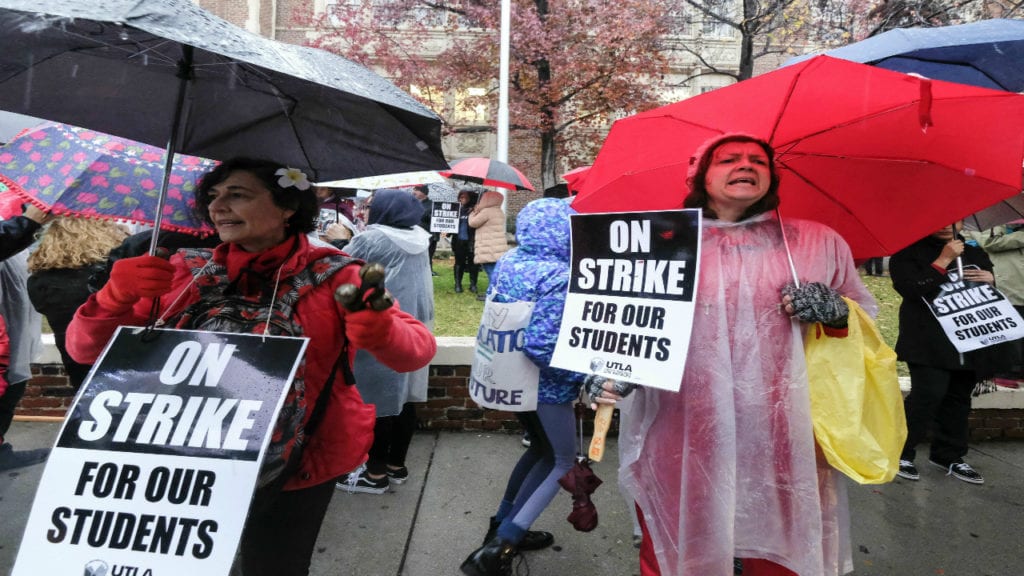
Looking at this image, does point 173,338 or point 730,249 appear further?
point 730,249

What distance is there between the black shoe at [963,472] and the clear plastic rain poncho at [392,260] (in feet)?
11.8

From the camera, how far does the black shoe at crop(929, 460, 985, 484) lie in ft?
13.1

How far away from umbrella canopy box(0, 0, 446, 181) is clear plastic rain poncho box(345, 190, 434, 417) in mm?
1546

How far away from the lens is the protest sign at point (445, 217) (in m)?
8.99

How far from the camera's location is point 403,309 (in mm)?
3824

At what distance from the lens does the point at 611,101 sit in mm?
13844

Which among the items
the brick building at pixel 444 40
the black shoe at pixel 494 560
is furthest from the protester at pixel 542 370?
the brick building at pixel 444 40

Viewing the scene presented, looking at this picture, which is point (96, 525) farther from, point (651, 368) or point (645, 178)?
point (645, 178)

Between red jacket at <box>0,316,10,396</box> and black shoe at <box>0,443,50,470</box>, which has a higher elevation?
red jacket at <box>0,316,10,396</box>

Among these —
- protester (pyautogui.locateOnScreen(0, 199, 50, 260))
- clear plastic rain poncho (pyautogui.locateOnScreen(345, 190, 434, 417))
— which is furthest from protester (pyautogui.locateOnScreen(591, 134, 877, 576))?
protester (pyautogui.locateOnScreen(0, 199, 50, 260))

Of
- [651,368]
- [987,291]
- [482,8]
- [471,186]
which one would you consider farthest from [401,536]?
[482,8]

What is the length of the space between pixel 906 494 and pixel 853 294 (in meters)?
2.51

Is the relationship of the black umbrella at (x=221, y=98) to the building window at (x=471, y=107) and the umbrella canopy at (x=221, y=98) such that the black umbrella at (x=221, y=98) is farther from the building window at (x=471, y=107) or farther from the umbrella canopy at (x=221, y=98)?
the building window at (x=471, y=107)

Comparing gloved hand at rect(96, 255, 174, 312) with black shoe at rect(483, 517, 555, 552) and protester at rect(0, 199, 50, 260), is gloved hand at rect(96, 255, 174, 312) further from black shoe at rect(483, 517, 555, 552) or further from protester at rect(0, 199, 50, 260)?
black shoe at rect(483, 517, 555, 552)
